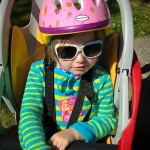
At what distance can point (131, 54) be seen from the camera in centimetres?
180

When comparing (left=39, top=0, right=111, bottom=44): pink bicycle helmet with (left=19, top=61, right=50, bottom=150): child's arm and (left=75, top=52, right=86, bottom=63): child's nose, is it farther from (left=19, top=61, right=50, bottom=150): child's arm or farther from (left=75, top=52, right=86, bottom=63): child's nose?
(left=19, top=61, right=50, bottom=150): child's arm

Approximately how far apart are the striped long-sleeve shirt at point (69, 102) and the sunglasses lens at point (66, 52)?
150mm

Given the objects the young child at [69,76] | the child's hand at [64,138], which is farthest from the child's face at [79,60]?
the child's hand at [64,138]

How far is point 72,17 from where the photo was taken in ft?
5.46

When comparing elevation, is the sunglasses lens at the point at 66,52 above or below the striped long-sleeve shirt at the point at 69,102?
above

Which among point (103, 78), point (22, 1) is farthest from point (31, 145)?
point (22, 1)

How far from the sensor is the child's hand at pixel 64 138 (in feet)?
5.72

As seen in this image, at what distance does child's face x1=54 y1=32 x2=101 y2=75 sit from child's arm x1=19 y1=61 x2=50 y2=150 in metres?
0.18

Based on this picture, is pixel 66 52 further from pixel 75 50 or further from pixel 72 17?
pixel 72 17

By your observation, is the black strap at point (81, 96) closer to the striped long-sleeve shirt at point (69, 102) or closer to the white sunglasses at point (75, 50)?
the striped long-sleeve shirt at point (69, 102)

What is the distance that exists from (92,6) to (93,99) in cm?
48

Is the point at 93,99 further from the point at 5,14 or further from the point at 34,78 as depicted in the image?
the point at 5,14

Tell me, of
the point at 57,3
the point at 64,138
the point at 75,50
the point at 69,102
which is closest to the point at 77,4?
the point at 57,3

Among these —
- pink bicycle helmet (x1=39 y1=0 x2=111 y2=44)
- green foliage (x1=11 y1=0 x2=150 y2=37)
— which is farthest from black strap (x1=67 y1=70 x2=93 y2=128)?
green foliage (x1=11 y1=0 x2=150 y2=37)
